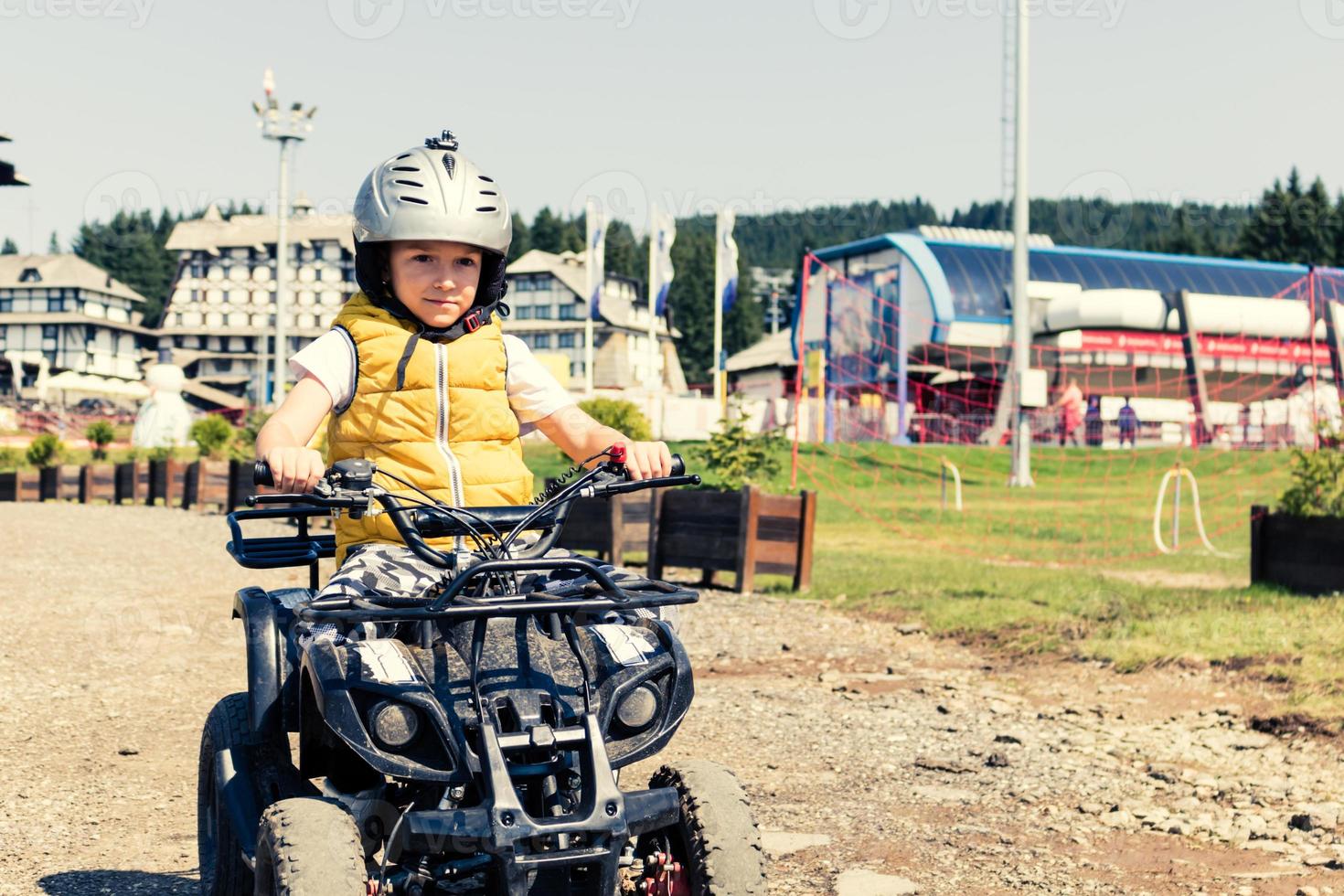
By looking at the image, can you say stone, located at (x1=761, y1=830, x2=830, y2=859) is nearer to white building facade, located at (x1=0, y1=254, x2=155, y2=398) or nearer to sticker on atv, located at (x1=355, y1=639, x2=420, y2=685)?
sticker on atv, located at (x1=355, y1=639, x2=420, y2=685)

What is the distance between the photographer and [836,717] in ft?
22.0

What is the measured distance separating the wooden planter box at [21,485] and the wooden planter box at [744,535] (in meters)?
22.3

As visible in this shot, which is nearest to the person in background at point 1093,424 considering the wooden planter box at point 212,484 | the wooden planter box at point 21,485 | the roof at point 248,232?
the wooden planter box at point 212,484

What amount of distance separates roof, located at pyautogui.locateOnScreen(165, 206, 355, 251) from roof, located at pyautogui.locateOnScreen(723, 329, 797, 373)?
28.0 meters

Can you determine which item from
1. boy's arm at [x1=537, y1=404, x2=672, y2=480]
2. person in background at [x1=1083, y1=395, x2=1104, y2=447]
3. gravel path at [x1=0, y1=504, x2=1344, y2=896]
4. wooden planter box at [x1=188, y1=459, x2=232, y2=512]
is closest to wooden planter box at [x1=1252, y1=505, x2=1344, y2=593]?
gravel path at [x1=0, y1=504, x2=1344, y2=896]

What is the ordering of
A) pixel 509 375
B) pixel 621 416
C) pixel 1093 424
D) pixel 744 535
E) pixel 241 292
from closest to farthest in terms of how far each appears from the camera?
pixel 509 375 → pixel 744 535 → pixel 621 416 → pixel 1093 424 → pixel 241 292

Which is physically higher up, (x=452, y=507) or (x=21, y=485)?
(x=452, y=507)

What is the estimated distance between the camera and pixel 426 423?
327 cm

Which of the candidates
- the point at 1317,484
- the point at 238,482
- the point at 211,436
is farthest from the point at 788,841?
the point at 211,436

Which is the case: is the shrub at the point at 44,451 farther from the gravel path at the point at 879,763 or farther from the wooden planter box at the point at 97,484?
the gravel path at the point at 879,763

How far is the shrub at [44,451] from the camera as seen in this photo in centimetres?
3111

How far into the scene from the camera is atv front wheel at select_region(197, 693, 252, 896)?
310 cm

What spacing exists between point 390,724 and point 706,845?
0.67 metres

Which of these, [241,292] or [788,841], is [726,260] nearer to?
[788,841]
